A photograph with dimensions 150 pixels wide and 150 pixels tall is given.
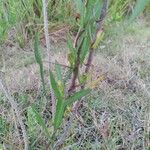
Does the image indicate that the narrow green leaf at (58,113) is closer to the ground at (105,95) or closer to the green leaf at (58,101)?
the green leaf at (58,101)

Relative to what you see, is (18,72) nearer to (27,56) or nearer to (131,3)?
(27,56)

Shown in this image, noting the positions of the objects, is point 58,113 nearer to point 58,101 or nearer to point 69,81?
point 58,101

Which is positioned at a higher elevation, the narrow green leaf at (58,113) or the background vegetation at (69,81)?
the background vegetation at (69,81)

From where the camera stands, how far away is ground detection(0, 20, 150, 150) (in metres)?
1.43

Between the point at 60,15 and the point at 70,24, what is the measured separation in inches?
3.1

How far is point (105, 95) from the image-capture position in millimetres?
1671

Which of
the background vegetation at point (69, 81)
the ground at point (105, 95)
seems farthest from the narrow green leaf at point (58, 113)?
the ground at point (105, 95)

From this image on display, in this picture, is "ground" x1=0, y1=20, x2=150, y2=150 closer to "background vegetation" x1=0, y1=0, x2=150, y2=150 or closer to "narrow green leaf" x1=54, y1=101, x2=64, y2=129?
"background vegetation" x1=0, y1=0, x2=150, y2=150

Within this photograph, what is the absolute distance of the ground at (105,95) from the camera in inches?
56.1

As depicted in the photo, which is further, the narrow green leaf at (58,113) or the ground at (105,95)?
the ground at (105,95)

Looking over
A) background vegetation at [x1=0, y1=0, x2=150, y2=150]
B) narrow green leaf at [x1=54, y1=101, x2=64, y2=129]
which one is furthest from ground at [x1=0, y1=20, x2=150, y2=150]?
narrow green leaf at [x1=54, y1=101, x2=64, y2=129]

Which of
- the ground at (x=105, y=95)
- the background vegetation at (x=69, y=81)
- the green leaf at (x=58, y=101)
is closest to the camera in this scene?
the green leaf at (x=58, y=101)

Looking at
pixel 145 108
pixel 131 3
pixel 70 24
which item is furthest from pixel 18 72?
pixel 131 3

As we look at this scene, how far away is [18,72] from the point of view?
1.82 m
